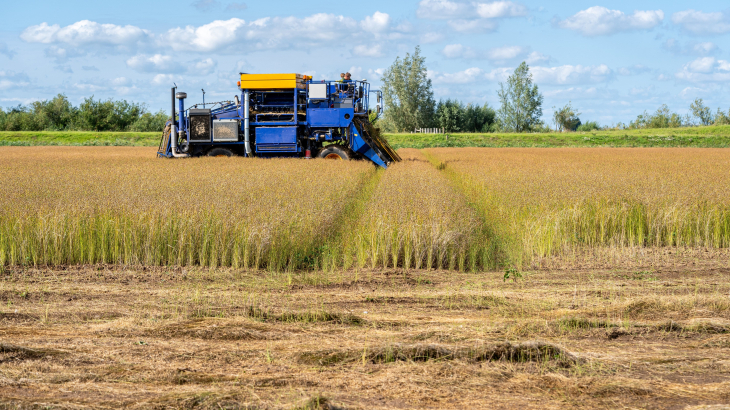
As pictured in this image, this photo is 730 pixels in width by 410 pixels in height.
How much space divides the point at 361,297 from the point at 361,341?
157cm

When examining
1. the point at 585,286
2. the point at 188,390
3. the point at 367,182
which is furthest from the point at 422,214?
the point at 367,182

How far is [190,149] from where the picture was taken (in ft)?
74.1

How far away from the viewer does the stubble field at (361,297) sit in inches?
159

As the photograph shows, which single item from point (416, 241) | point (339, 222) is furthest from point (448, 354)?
point (339, 222)

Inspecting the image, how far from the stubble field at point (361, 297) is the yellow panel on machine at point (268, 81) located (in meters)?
9.62

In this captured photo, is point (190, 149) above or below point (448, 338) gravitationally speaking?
above

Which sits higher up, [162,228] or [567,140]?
[567,140]

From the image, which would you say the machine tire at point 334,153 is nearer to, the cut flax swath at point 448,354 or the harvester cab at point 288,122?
the harvester cab at point 288,122

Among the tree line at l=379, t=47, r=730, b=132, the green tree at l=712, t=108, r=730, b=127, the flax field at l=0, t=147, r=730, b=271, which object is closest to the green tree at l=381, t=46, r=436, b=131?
the tree line at l=379, t=47, r=730, b=132

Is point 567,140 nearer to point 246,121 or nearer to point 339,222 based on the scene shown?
point 246,121

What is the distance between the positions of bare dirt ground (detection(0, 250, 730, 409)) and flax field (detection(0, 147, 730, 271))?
1.98ft

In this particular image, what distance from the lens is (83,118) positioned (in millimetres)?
65062

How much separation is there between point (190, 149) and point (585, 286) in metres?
18.3

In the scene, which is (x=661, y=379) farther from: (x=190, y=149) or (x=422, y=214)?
(x=190, y=149)
